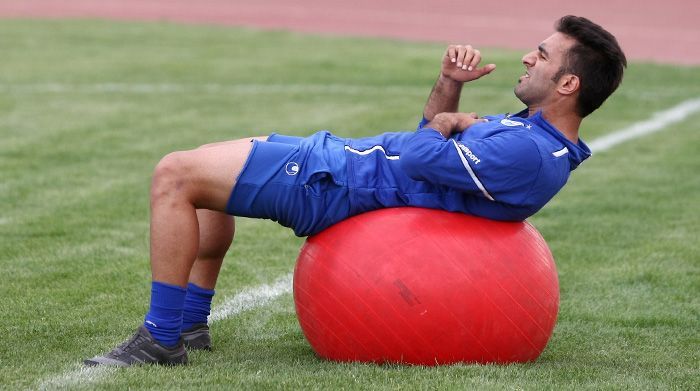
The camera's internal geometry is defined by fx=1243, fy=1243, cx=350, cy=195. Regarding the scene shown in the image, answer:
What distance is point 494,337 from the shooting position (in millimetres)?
4930

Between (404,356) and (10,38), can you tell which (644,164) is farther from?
(10,38)

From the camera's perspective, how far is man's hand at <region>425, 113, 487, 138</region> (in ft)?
16.7

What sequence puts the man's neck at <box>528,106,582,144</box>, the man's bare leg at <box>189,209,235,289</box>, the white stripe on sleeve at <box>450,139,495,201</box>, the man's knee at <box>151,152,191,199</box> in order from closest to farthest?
the white stripe on sleeve at <box>450,139,495,201</box>
the man's knee at <box>151,152,191,199</box>
the man's neck at <box>528,106,582,144</box>
the man's bare leg at <box>189,209,235,289</box>

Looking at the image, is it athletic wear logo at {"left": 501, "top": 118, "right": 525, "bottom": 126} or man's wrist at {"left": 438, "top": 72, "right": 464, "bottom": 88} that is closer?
athletic wear logo at {"left": 501, "top": 118, "right": 525, "bottom": 126}

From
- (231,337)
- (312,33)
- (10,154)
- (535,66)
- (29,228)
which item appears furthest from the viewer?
(312,33)

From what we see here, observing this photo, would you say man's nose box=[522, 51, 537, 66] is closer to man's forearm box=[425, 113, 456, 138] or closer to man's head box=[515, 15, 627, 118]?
man's head box=[515, 15, 627, 118]

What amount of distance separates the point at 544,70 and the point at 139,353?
2.02m

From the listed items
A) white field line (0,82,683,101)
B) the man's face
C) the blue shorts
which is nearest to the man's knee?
the blue shorts

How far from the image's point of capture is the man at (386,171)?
491 centimetres

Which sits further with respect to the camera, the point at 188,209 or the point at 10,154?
the point at 10,154

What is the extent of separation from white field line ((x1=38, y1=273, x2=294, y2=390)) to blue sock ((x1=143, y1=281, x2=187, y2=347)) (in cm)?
24

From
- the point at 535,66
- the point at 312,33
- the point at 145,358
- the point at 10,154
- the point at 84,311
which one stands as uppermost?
the point at 535,66

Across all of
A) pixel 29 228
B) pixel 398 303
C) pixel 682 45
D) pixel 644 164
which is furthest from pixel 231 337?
pixel 682 45

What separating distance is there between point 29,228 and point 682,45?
14.1m
